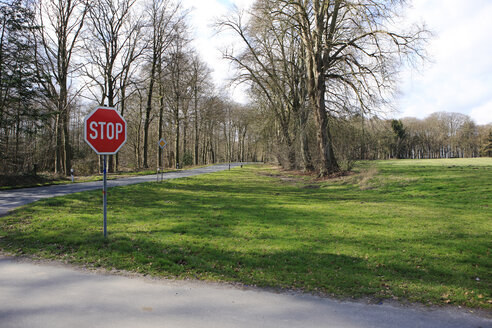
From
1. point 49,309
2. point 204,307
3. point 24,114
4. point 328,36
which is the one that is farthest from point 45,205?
point 328,36

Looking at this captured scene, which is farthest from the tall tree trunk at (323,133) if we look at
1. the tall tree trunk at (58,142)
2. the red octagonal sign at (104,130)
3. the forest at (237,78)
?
the tall tree trunk at (58,142)

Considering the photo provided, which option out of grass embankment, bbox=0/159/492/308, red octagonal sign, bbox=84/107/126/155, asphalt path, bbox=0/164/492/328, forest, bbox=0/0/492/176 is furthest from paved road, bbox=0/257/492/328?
forest, bbox=0/0/492/176

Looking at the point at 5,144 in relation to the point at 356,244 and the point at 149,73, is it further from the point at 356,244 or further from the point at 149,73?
the point at 356,244

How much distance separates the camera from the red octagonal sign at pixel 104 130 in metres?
5.67

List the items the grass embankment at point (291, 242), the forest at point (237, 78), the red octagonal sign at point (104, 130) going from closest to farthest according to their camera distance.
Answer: the grass embankment at point (291, 242), the red octagonal sign at point (104, 130), the forest at point (237, 78)

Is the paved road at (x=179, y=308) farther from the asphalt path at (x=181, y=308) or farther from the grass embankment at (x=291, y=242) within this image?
the grass embankment at (x=291, y=242)

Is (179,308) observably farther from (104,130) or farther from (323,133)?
(323,133)

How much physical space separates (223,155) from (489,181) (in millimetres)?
72947

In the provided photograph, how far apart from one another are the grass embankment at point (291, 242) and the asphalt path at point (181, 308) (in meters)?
0.37

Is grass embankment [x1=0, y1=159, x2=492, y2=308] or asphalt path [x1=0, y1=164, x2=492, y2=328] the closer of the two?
asphalt path [x1=0, y1=164, x2=492, y2=328]

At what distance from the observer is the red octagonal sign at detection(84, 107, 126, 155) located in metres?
5.67

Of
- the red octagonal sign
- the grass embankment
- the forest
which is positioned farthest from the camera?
the forest

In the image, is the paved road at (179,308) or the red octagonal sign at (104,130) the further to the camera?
the red octagonal sign at (104,130)

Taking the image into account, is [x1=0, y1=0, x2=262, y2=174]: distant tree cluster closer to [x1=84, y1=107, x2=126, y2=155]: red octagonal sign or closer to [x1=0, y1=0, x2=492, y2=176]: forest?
[x1=0, y1=0, x2=492, y2=176]: forest
